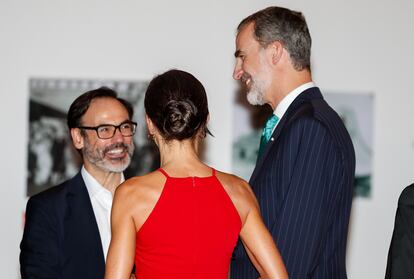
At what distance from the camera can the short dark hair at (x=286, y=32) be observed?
3133mm

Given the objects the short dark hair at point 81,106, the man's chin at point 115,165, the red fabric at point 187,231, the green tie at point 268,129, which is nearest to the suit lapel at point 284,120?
the green tie at point 268,129

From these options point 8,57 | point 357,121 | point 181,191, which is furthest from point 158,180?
point 357,121

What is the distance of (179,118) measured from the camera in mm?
2289

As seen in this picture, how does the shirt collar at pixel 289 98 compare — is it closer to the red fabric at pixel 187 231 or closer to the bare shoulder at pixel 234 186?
the bare shoulder at pixel 234 186

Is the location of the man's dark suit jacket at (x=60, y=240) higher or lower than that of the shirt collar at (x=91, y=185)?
lower

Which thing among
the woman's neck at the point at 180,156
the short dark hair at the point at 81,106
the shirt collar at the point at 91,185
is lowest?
the shirt collar at the point at 91,185

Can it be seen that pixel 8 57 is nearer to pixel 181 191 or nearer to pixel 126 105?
pixel 126 105

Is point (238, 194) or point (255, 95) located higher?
point (255, 95)

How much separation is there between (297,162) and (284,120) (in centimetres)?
28

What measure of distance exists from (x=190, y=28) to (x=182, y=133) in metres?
3.03

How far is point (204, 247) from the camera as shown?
7.53 ft

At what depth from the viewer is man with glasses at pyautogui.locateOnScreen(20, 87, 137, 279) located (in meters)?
3.07

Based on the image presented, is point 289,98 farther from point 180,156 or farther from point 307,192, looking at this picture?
point 180,156

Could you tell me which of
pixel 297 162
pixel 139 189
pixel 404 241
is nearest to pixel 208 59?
pixel 297 162
